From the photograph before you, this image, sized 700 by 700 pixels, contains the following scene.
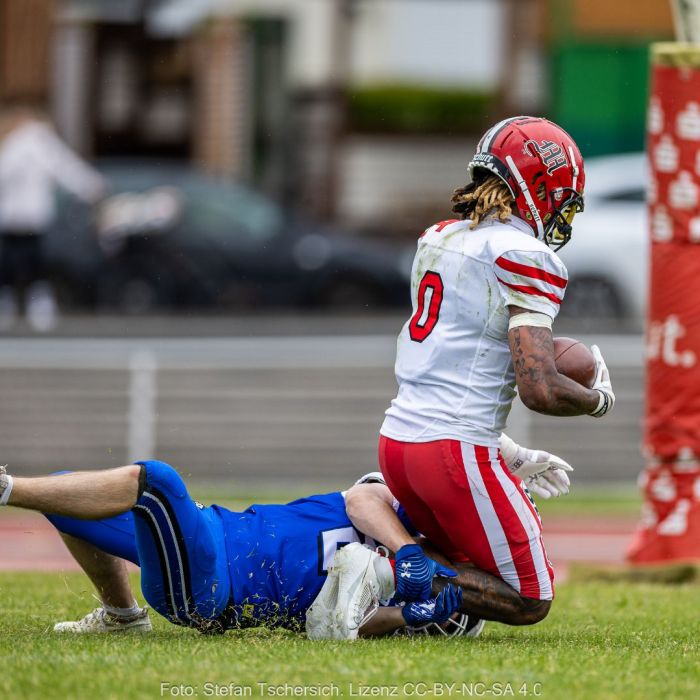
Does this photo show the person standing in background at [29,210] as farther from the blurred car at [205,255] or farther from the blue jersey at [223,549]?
the blue jersey at [223,549]

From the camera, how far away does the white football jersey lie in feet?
16.9

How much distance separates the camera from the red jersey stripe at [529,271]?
5.12 metres

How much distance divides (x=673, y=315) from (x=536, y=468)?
10.4 ft

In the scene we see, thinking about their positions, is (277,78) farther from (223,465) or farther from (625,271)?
(223,465)

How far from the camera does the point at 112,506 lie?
16.2ft

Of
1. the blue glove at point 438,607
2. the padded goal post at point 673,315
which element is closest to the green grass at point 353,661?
the blue glove at point 438,607

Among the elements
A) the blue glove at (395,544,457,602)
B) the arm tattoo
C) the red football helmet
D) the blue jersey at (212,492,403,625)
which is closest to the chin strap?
the blue jersey at (212,492,403,625)

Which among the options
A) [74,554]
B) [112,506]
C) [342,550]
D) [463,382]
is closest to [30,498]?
[112,506]

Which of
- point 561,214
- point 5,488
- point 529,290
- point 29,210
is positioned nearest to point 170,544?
point 5,488

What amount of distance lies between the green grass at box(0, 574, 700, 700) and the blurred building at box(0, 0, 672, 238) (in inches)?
758

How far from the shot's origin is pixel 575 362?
5.32 meters

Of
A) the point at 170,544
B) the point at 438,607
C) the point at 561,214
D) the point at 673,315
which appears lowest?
the point at 438,607

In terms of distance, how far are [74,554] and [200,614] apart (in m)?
0.50

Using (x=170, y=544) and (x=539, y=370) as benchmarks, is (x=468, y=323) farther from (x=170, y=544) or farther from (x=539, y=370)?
(x=170, y=544)
